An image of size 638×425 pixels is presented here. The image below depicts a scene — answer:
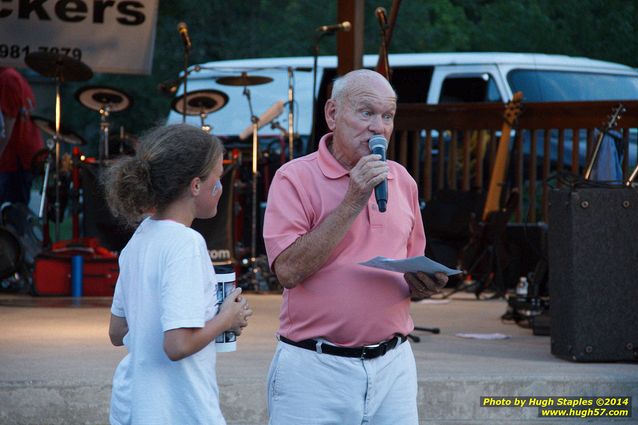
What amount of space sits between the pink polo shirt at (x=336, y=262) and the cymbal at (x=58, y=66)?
24.5 ft

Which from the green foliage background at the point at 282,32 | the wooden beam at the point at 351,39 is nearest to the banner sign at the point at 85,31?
the wooden beam at the point at 351,39

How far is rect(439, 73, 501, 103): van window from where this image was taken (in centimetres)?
1341

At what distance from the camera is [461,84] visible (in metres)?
13.6

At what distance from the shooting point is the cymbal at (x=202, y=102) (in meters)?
11.4

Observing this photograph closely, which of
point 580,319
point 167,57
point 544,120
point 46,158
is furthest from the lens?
point 167,57

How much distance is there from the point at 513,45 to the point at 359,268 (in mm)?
Result: 16935

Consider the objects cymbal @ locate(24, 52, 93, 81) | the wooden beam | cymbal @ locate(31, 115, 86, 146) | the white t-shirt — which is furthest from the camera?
cymbal @ locate(31, 115, 86, 146)

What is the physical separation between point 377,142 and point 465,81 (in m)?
10.6

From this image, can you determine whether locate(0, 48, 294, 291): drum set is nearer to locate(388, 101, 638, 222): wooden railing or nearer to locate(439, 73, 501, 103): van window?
locate(388, 101, 638, 222): wooden railing

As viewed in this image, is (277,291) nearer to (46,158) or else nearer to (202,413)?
(46,158)

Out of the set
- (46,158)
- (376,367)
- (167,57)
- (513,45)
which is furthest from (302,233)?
(167,57)

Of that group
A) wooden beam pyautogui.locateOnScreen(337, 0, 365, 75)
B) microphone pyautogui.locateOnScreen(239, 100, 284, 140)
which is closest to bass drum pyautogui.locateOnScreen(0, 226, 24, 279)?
microphone pyautogui.locateOnScreen(239, 100, 284, 140)

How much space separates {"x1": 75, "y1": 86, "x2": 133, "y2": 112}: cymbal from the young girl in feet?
27.9

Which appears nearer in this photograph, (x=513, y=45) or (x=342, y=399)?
(x=342, y=399)
